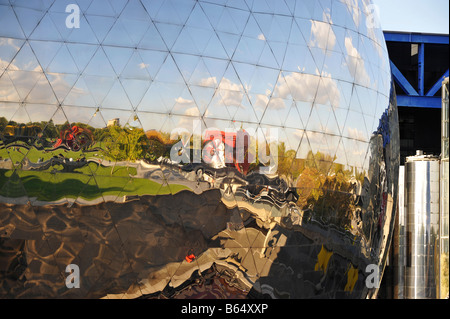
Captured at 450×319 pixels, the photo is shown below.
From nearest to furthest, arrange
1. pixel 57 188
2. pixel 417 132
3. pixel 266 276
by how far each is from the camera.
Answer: pixel 57 188
pixel 266 276
pixel 417 132

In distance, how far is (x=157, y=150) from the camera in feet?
34.5

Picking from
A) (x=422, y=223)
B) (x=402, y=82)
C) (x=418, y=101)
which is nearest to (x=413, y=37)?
(x=402, y=82)

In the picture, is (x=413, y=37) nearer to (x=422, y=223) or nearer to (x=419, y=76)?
(x=419, y=76)

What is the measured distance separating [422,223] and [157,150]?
15.2 m

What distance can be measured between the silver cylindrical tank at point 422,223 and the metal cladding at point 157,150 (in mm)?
12080

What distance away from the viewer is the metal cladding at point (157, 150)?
10422mm

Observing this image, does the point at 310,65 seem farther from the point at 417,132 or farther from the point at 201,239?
the point at 417,132

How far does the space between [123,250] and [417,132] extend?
1402 inches

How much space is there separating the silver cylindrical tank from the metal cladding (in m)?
12.1

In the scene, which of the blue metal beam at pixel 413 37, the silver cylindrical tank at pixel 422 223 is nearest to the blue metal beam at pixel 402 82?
the blue metal beam at pixel 413 37

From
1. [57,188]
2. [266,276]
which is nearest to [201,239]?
[266,276]

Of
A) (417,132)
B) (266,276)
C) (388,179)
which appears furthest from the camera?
(417,132)

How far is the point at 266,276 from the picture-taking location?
1153 cm

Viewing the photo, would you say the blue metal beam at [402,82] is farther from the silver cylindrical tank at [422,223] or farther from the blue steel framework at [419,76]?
the silver cylindrical tank at [422,223]
